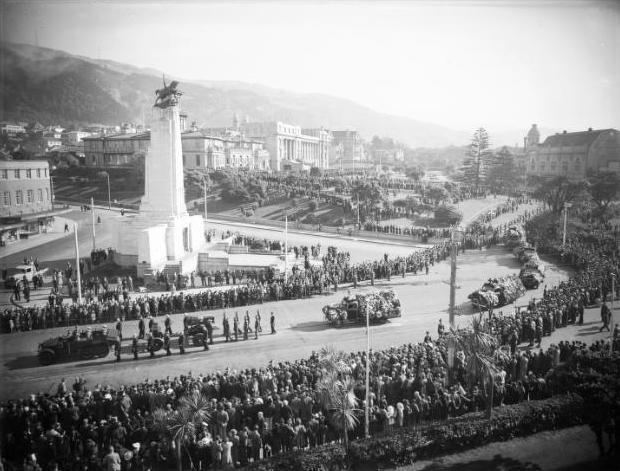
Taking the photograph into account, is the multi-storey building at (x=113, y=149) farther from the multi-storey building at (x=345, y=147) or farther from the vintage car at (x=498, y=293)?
the multi-storey building at (x=345, y=147)

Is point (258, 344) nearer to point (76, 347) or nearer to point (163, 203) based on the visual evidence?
point (76, 347)

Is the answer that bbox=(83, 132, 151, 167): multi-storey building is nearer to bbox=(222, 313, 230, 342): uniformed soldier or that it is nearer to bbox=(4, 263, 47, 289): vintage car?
bbox=(4, 263, 47, 289): vintage car

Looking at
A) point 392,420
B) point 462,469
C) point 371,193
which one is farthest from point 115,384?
point 371,193

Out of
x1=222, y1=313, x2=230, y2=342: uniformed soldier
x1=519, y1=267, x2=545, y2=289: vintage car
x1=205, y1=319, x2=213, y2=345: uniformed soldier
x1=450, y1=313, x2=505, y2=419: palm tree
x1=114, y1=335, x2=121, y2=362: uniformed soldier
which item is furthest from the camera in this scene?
x1=519, y1=267, x2=545, y2=289: vintage car

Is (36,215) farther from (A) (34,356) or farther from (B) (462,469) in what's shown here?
(B) (462,469)

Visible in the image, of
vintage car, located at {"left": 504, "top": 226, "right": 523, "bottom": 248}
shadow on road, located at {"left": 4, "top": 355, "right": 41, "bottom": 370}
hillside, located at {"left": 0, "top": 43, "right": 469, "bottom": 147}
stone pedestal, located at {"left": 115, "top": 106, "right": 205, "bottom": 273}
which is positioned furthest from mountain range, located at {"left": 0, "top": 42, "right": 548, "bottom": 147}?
vintage car, located at {"left": 504, "top": 226, "right": 523, "bottom": 248}

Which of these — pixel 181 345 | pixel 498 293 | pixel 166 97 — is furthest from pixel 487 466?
pixel 166 97

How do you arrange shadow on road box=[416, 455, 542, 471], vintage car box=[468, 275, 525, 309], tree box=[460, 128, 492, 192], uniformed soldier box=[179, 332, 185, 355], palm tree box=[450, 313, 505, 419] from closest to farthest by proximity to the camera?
shadow on road box=[416, 455, 542, 471], palm tree box=[450, 313, 505, 419], uniformed soldier box=[179, 332, 185, 355], vintage car box=[468, 275, 525, 309], tree box=[460, 128, 492, 192]
